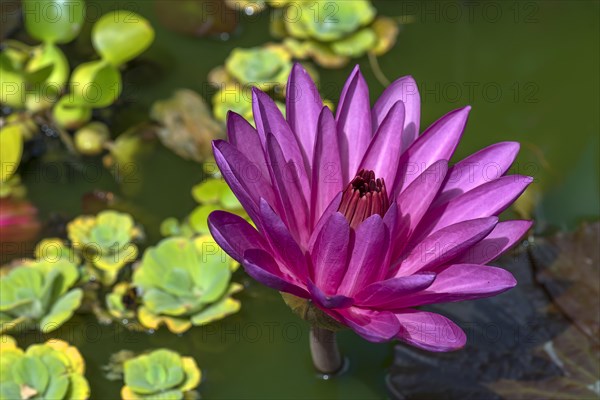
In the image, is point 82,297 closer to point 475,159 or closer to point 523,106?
point 475,159

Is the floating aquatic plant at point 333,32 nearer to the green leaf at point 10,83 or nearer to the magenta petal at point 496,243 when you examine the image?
the green leaf at point 10,83

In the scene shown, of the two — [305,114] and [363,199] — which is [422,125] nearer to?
[305,114]

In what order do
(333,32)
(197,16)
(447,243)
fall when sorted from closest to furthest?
(447,243), (333,32), (197,16)

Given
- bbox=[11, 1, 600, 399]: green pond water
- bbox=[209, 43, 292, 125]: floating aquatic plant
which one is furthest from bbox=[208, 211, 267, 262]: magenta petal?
bbox=[209, 43, 292, 125]: floating aquatic plant

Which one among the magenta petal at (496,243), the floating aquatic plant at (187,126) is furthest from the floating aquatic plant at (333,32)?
the magenta petal at (496,243)

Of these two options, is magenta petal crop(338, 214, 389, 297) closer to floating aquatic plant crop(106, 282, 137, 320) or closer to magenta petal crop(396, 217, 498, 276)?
A: magenta petal crop(396, 217, 498, 276)

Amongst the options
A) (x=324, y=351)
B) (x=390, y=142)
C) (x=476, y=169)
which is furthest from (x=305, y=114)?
(x=324, y=351)
